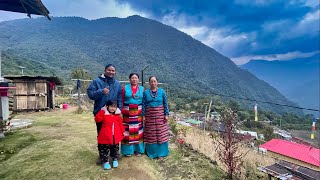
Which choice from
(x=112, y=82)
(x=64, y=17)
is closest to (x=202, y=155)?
(x=112, y=82)

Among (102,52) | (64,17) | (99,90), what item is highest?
(64,17)

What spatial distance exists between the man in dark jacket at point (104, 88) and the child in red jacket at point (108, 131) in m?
0.14

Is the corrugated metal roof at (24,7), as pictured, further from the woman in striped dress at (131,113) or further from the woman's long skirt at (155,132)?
the woman's long skirt at (155,132)

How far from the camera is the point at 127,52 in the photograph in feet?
456

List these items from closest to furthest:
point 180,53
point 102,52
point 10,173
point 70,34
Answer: point 10,173 → point 102,52 → point 70,34 → point 180,53

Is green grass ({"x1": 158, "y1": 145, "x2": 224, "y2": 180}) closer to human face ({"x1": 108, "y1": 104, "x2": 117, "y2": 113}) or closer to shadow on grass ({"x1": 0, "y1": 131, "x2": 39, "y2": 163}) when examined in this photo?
human face ({"x1": 108, "y1": 104, "x2": 117, "y2": 113})

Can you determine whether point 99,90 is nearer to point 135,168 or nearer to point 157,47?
point 135,168

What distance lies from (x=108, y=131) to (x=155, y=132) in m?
0.93

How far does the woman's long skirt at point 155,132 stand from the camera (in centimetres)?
434

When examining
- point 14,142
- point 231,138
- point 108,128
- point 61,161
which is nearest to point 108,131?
point 108,128

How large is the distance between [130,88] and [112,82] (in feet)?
1.15

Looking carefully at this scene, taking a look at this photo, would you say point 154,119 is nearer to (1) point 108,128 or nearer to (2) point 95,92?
(1) point 108,128

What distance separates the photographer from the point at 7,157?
448cm

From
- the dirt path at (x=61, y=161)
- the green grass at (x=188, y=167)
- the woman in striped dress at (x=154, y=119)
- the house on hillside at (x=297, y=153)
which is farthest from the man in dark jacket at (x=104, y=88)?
the house on hillside at (x=297, y=153)
